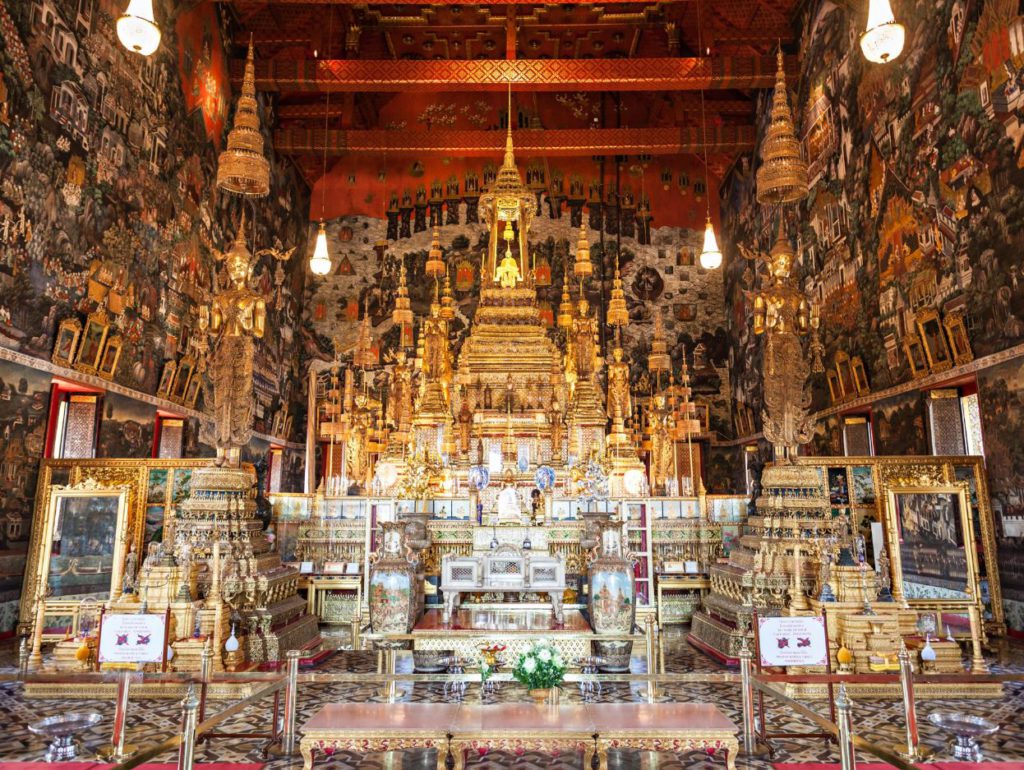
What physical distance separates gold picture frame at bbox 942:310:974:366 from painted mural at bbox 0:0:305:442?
880cm

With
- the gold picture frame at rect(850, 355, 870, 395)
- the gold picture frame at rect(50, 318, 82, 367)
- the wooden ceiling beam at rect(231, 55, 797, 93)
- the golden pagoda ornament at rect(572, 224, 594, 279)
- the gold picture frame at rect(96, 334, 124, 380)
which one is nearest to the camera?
the gold picture frame at rect(50, 318, 82, 367)

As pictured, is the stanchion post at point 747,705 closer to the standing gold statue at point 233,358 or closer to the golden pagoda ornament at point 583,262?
the standing gold statue at point 233,358

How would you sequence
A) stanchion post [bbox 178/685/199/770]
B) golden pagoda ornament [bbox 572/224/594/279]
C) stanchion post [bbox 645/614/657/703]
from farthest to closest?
golden pagoda ornament [bbox 572/224/594/279] → stanchion post [bbox 645/614/657/703] → stanchion post [bbox 178/685/199/770]

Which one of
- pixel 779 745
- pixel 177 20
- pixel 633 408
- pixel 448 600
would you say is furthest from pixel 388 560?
pixel 633 408

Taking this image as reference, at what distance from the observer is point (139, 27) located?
534 cm

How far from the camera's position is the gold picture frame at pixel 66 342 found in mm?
9000

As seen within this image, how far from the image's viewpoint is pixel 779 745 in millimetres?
4484

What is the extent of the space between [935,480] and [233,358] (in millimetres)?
8097

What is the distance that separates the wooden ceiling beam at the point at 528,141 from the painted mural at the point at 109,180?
3.04m

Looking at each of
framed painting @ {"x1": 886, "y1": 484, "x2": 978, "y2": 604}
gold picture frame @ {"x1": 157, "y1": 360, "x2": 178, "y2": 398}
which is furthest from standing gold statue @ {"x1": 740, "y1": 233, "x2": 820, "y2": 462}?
gold picture frame @ {"x1": 157, "y1": 360, "x2": 178, "y2": 398}

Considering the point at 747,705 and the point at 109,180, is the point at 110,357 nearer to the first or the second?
the point at 109,180

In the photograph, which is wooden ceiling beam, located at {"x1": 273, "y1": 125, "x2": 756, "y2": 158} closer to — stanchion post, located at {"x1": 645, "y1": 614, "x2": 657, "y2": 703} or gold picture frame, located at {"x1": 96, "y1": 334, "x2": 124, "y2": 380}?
gold picture frame, located at {"x1": 96, "y1": 334, "x2": 124, "y2": 380}

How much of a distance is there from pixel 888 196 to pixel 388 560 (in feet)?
31.4

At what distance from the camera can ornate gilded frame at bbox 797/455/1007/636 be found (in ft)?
25.2
